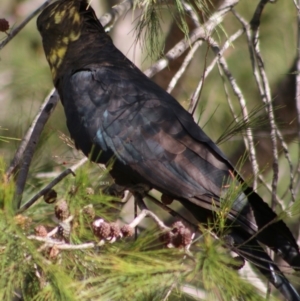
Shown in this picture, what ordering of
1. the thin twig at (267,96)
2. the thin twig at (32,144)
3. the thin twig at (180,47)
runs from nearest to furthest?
the thin twig at (32,144)
the thin twig at (267,96)
the thin twig at (180,47)

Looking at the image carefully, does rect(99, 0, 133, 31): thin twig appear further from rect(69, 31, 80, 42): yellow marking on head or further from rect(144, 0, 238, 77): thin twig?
rect(144, 0, 238, 77): thin twig

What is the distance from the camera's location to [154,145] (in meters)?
3.51

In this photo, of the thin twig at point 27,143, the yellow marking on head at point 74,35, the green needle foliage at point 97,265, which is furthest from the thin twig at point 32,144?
the green needle foliage at point 97,265

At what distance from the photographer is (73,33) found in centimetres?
421

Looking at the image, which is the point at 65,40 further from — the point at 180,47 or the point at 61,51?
the point at 180,47

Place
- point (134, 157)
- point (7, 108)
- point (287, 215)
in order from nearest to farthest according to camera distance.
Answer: point (287, 215) → point (134, 157) → point (7, 108)

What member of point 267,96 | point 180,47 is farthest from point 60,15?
point 267,96

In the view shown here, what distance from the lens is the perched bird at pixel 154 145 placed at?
3201 millimetres

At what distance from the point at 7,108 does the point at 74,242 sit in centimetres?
418

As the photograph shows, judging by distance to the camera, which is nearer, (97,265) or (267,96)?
(97,265)

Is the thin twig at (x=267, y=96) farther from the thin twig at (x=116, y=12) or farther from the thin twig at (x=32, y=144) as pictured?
the thin twig at (x=32, y=144)

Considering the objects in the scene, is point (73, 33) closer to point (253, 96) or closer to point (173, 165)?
point (173, 165)

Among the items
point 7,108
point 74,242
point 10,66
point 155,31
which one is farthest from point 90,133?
point 7,108

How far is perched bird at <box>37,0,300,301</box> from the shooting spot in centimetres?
320
